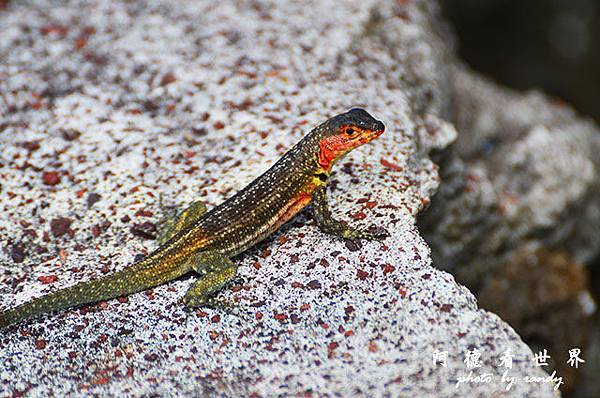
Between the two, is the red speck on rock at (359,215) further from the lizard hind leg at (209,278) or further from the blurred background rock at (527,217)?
the blurred background rock at (527,217)

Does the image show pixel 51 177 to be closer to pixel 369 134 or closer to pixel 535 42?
pixel 369 134

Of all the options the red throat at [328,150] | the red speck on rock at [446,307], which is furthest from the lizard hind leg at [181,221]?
the red speck on rock at [446,307]

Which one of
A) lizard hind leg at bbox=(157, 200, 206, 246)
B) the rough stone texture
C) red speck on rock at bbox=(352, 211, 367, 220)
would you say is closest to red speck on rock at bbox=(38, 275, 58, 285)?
lizard hind leg at bbox=(157, 200, 206, 246)

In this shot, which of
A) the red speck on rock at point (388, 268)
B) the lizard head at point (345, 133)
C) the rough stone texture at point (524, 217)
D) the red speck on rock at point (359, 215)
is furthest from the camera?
the rough stone texture at point (524, 217)

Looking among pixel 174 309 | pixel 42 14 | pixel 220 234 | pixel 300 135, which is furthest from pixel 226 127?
pixel 42 14

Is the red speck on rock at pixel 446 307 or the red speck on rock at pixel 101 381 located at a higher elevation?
the red speck on rock at pixel 446 307

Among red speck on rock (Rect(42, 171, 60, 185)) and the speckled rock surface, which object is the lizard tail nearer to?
the speckled rock surface

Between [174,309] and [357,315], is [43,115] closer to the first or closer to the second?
[174,309]

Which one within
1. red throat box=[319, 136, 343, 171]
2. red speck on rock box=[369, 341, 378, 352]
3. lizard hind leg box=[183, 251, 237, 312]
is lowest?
lizard hind leg box=[183, 251, 237, 312]
